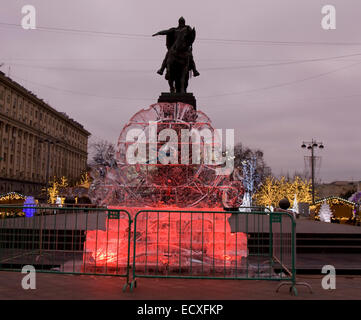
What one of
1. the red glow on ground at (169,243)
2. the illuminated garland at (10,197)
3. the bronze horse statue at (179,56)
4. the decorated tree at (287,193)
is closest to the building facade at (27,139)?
the illuminated garland at (10,197)

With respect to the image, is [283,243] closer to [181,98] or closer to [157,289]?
[157,289]

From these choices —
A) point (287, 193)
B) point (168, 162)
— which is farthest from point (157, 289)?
point (287, 193)

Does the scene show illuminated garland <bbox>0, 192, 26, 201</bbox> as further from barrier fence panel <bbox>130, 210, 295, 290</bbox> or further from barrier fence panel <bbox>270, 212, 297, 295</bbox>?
barrier fence panel <bbox>270, 212, 297, 295</bbox>

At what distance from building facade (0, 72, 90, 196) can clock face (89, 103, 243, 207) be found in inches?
1749

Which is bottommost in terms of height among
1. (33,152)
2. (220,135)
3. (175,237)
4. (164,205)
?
(175,237)

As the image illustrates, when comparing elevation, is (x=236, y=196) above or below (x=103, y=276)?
above

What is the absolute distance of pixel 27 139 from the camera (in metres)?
69.0

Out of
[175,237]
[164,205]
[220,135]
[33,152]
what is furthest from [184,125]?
[33,152]

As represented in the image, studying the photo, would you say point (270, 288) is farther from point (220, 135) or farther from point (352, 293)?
point (220, 135)

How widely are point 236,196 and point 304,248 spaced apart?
10.1ft

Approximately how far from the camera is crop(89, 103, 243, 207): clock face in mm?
8234

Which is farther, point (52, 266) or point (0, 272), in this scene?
point (52, 266)

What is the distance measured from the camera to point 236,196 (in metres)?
8.23
